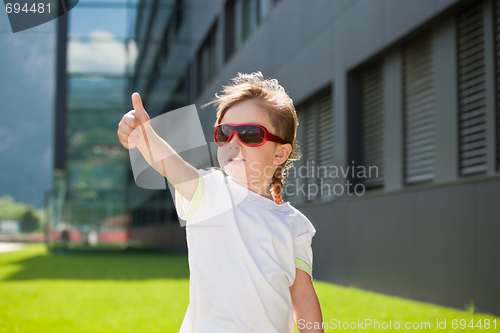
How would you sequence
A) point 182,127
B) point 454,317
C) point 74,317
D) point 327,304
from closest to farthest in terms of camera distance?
point 182,127 < point 454,317 < point 74,317 < point 327,304

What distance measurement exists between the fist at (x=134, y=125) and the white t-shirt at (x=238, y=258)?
0.92 feet

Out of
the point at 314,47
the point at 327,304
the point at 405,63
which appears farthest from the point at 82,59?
the point at 327,304

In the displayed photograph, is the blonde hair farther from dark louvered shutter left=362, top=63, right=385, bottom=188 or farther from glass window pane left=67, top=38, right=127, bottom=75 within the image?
glass window pane left=67, top=38, right=127, bottom=75

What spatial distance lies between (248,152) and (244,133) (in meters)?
0.07

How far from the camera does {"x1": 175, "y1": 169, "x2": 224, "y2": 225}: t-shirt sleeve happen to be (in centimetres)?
175

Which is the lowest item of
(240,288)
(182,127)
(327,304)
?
(327,304)

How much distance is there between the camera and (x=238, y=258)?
1703mm

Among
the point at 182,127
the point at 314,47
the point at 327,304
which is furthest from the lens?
the point at 314,47

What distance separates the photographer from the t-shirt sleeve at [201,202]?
175 cm

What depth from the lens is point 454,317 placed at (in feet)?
15.4

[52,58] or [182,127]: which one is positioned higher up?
[52,58]


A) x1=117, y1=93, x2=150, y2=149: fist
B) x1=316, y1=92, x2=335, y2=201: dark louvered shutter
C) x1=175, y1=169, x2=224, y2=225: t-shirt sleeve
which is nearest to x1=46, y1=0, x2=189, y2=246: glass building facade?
x1=316, y1=92, x2=335, y2=201: dark louvered shutter

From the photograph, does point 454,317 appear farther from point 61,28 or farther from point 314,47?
point 61,28

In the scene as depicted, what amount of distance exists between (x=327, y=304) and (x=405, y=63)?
134 inches
